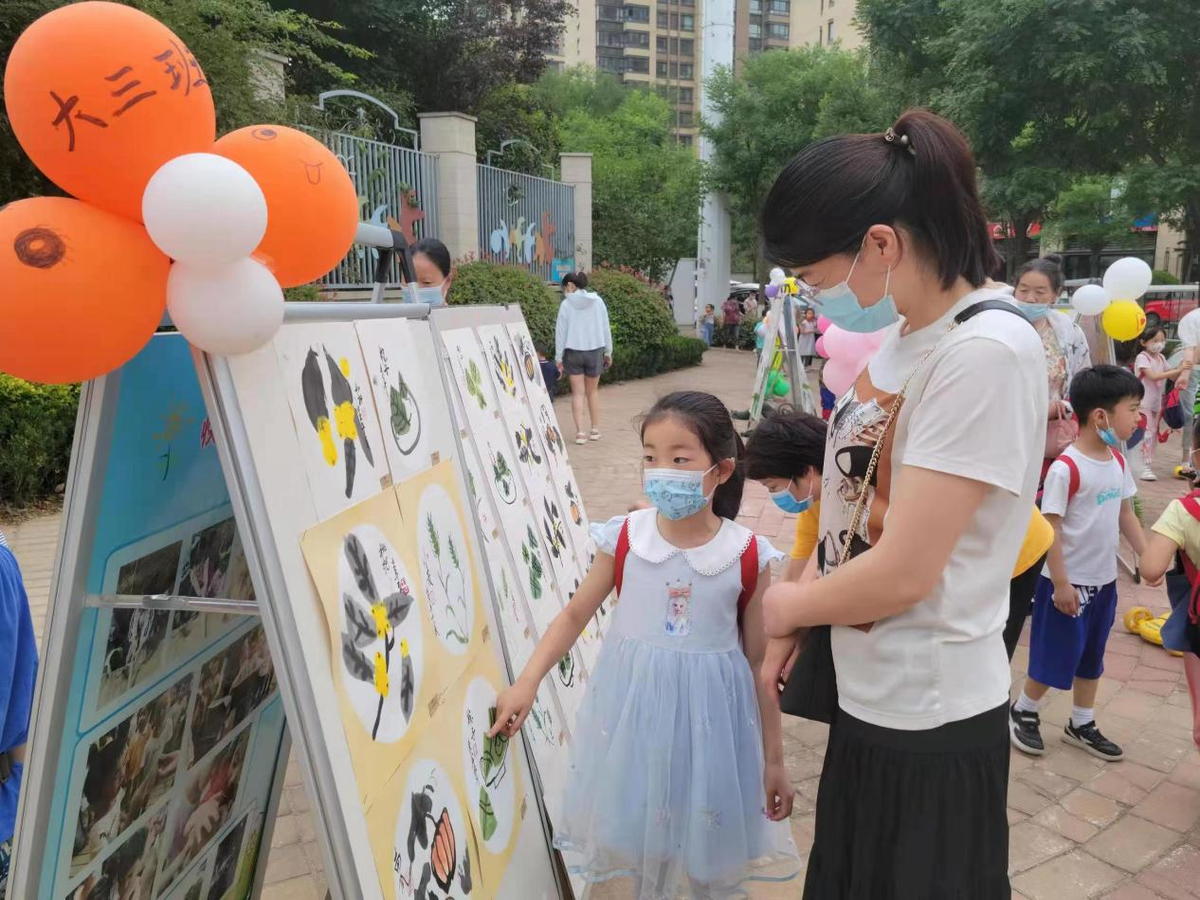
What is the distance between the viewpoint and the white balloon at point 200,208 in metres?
1.05

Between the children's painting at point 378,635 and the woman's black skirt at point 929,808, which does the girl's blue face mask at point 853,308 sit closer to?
the woman's black skirt at point 929,808

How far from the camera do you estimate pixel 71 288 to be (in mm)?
1028

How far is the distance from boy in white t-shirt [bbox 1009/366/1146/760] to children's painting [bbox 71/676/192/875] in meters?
2.92

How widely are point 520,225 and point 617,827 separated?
13870mm

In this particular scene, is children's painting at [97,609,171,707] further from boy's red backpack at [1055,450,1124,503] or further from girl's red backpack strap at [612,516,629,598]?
boy's red backpack at [1055,450,1124,503]

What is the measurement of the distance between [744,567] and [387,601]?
89 centimetres

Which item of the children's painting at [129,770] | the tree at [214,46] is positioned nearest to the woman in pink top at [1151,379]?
the children's painting at [129,770]

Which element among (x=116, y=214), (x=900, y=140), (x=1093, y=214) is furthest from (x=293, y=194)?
(x=1093, y=214)

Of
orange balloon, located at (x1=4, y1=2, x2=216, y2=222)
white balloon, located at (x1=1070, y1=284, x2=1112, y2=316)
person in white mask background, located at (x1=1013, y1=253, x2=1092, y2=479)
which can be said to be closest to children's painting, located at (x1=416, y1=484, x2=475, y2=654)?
orange balloon, located at (x1=4, y1=2, x2=216, y2=222)

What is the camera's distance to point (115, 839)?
1.48m

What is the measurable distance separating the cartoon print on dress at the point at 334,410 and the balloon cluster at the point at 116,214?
8.7 inches

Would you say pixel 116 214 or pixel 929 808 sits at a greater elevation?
pixel 116 214

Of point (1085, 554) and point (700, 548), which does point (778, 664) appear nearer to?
point (700, 548)

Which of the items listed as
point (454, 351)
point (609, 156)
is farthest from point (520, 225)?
point (609, 156)
